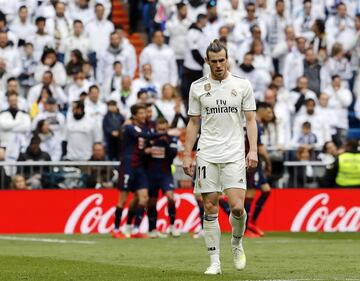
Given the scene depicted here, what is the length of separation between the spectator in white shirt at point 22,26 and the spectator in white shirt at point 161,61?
2.74 m

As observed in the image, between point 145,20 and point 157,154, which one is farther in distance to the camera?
point 145,20

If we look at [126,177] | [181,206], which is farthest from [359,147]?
[126,177]

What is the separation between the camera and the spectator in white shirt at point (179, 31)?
29812mm

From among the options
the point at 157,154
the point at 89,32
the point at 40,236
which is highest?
the point at 89,32

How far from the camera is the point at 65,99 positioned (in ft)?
91.0

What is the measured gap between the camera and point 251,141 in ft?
45.1

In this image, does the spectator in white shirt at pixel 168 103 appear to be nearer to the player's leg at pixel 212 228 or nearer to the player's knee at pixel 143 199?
the player's knee at pixel 143 199

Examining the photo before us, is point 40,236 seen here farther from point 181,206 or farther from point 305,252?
point 305,252

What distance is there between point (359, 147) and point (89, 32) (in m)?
7.07

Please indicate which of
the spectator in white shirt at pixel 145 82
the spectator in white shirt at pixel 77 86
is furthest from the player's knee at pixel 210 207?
the spectator in white shirt at pixel 77 86

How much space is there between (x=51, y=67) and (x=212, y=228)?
580 inches

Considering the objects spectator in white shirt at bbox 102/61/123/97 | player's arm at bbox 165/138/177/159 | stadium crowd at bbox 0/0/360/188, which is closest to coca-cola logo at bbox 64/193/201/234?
stadium crowd at bbox 0/0/360/188

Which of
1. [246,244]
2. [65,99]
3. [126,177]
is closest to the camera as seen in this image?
[246,244]

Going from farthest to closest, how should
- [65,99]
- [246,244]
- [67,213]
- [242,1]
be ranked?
[242,1], [65,99], [67,213], [246,244]
